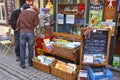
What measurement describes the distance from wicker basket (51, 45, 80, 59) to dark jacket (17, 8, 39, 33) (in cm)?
92

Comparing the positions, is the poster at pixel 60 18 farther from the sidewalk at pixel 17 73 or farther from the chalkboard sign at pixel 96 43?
the chalkboard sign at pixel 96 43

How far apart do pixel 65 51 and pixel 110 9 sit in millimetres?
1690

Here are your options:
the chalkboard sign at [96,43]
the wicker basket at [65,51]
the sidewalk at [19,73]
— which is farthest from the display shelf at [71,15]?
the sidewalk at [19,73]

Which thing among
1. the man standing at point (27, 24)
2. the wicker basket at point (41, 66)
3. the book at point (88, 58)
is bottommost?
the wicker basket at point (41, 66)

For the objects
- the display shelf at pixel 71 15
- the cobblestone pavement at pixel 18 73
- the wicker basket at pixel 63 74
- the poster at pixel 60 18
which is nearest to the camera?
the wicker basket at pixel 63 74

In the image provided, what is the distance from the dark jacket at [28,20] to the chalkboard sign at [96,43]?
1649mm

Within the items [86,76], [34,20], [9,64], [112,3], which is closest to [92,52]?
[86,76]

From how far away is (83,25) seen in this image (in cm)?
602

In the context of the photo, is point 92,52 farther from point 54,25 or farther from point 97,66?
point 54,25

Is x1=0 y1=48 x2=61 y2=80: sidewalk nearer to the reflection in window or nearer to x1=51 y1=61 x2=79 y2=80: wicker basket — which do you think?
x1=51 y1=61 x2=79 y2=80: wicker basket

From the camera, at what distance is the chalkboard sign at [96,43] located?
14.8 feet

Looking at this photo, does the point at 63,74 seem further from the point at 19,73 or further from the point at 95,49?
the point at 19,73

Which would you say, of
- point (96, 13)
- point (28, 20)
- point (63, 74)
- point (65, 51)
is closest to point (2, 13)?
point (28, 20)

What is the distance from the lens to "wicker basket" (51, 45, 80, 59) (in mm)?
5258
